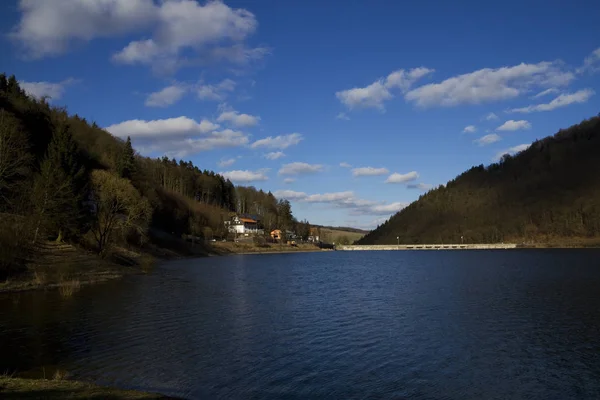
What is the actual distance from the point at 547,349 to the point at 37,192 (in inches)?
2130

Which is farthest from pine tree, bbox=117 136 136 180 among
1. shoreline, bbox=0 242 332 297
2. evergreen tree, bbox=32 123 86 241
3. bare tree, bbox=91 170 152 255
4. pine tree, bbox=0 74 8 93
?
bare tree, bbox=91 170 152 255

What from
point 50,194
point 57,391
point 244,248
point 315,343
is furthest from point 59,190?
point 244,248

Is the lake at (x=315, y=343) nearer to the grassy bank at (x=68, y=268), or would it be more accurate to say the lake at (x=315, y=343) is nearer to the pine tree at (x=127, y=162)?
the grassy bank at (x=68, y=268)

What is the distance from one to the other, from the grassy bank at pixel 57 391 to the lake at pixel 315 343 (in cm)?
183

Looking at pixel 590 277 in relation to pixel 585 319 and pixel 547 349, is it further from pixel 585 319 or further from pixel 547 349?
pixel 547 349

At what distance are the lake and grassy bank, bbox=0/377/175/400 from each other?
1830 millimetres

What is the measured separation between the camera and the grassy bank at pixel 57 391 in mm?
12358

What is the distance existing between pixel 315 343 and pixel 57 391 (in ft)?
43.9

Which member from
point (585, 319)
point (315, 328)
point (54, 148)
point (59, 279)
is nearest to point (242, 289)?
point (59, 279)

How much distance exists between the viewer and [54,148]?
6788cm

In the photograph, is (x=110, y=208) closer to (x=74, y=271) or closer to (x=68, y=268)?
(x=74, y=271)

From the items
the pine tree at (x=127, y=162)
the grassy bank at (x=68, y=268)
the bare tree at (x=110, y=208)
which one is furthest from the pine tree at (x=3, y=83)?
the bare tree at (x=110, y=208)

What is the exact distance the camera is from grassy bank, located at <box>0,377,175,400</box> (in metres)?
12.4

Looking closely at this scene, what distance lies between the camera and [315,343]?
78.0 feet
